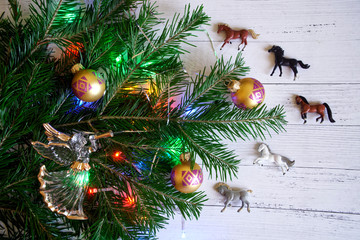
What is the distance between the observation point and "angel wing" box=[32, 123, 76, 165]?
47 centimetres

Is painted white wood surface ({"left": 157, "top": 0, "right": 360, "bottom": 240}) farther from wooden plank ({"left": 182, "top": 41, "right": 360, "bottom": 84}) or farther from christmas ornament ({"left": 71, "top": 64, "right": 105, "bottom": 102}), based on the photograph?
christmas ornament ({"left": 71, "top": 64, "right": 105, "bottom": 102})

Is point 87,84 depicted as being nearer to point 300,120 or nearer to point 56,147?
point 56,147

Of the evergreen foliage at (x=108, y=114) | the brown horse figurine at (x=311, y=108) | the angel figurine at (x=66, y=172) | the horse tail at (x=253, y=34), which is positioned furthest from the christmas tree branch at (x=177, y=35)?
the brown horse figurine at (x=311, y=108)

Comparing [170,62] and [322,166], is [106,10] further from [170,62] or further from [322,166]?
[322,166]

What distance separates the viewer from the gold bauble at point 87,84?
61 centimetres

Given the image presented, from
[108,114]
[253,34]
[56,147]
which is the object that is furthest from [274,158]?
[56,147]

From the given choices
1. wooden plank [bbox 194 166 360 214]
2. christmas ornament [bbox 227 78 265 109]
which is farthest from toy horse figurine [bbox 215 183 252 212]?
christmas ornament [bbox 227 78 265 109]

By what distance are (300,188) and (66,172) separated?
696 millimetres

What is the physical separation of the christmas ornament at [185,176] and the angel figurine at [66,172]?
238mm

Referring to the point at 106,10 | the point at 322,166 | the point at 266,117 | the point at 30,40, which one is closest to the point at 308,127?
the point at 322,166

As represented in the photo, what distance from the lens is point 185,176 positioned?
677 millimetres

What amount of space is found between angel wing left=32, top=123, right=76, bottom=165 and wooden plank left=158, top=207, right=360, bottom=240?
482 millimetres

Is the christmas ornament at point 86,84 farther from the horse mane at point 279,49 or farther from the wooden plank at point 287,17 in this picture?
the horse mane at point 279,49

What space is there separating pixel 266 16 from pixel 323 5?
173 mm
